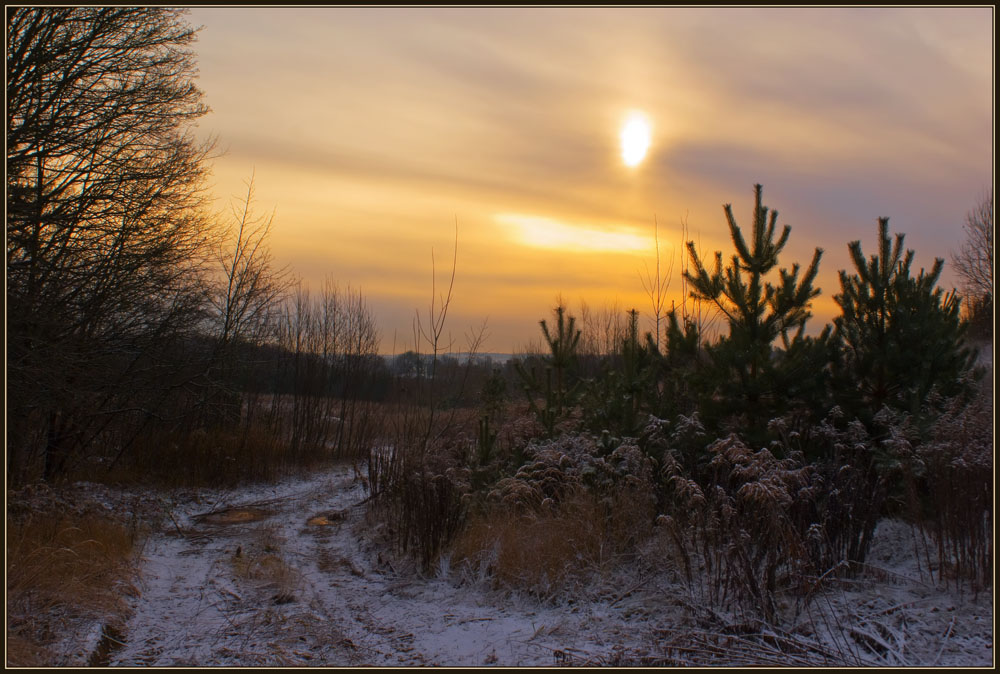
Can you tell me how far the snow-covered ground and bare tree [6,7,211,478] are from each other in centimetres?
279

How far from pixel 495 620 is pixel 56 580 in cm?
354

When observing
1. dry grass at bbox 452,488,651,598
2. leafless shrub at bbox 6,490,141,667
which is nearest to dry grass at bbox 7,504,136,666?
leafless shrub at bbox 6,490,141,667

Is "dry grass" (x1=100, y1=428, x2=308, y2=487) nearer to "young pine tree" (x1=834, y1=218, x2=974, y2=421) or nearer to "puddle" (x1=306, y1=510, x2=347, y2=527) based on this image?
"puddle" (x1=306, y1=510, x2=347, y2=527)

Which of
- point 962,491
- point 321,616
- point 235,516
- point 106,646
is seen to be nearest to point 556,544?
point 321,616

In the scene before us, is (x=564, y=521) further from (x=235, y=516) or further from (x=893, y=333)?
(x=235, y=516)

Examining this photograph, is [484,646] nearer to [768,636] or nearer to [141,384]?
[768,636]

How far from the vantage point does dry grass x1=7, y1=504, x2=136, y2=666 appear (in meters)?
4.52

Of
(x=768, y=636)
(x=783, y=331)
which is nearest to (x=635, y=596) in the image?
(x=768, y=636)

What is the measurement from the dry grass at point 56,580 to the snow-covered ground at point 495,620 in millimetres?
300

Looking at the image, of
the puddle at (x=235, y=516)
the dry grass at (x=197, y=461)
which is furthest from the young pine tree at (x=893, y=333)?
the dry grass at (x=197, y=461)

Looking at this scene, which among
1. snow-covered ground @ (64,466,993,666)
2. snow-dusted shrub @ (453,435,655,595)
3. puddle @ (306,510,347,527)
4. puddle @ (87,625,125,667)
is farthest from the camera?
puddle @ (306,510,347,527)

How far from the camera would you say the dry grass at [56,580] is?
4516mm

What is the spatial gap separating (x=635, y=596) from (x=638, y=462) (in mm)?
1248

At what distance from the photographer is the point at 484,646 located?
4727 mm
